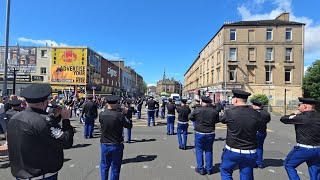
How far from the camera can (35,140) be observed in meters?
2.88

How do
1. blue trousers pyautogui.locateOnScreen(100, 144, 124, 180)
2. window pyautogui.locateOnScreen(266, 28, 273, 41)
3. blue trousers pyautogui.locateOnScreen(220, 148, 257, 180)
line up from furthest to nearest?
window pyautogui.locateOnScreen(266, 28, 273, 41), blue trousers pyautogui.locateOnScreen(100, 144, 124, 180), blue trousers pyautogui.locateOnScreen(220, 148, 257, 180)

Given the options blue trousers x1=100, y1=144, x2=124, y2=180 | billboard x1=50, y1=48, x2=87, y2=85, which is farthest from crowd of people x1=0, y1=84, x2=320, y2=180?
billboard x1=50, y1=48, x2=87, y2=85

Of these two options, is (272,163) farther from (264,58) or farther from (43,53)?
(43,53)

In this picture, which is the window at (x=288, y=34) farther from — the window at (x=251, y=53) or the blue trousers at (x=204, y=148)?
the blue trousers at (x=204, y=148)

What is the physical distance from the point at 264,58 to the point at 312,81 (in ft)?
24.6

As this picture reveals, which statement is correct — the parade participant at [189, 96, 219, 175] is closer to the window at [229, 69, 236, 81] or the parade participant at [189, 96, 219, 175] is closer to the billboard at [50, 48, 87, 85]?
the window at [229, 69, 236, 81]

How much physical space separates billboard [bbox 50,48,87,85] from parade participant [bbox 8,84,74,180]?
144 feet

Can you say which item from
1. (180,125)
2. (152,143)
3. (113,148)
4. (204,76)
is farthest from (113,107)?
(204,76)

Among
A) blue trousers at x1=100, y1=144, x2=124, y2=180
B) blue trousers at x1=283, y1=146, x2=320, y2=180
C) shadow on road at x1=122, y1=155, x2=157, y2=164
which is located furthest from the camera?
shadow on road at x1=122, y1=155, x2=157, y2=164

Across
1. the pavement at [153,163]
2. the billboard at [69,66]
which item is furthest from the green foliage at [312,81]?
the billboard at [69,66]

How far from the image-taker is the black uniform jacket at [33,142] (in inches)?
113

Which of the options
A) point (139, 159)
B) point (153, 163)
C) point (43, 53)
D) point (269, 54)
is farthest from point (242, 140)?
point (43, 53)

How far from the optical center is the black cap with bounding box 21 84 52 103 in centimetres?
302

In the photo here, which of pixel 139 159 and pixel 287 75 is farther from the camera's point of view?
pixel 287 75
